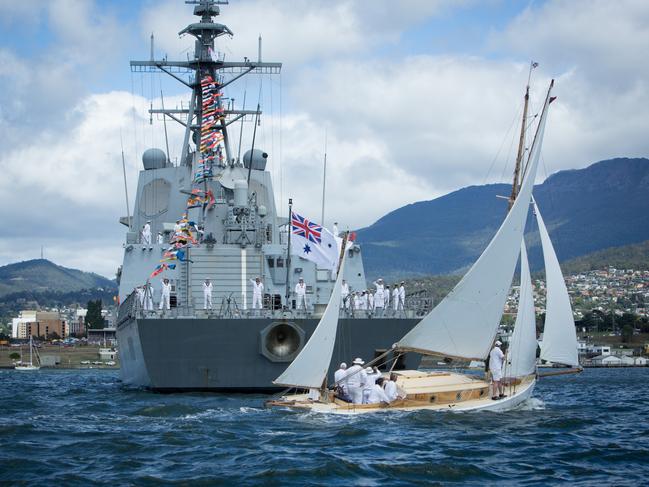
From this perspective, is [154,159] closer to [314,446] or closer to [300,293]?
[300,293]

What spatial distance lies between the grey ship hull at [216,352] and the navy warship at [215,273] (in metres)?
0.03

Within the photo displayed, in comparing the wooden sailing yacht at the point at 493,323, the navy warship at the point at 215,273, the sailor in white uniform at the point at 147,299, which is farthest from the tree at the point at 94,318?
the wooden sailing yacht at the point at 493,323

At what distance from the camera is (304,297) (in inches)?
1518

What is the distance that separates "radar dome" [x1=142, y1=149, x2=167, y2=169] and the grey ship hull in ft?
45.4

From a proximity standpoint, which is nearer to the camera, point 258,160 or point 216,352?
point 216,352

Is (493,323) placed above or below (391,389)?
above

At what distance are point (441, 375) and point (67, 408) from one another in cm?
1141

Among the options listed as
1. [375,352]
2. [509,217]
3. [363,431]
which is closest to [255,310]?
[375,352]

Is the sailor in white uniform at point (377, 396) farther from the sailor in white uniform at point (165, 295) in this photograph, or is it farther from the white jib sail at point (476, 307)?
the sailor in white uniform at point (165, 295)

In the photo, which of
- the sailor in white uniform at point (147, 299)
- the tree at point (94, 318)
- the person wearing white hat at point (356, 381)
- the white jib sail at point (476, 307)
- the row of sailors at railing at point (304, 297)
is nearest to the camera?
the person wearing white hat at point (356, 381)

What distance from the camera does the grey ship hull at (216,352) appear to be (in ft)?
116

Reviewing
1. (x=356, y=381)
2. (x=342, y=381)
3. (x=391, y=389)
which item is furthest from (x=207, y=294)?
(x=391, y=389)

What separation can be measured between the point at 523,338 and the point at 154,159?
23892mm

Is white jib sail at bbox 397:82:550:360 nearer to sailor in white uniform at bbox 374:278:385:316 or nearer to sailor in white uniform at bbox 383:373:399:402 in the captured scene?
sailor in white uniform at bbox 383:373:399:402
